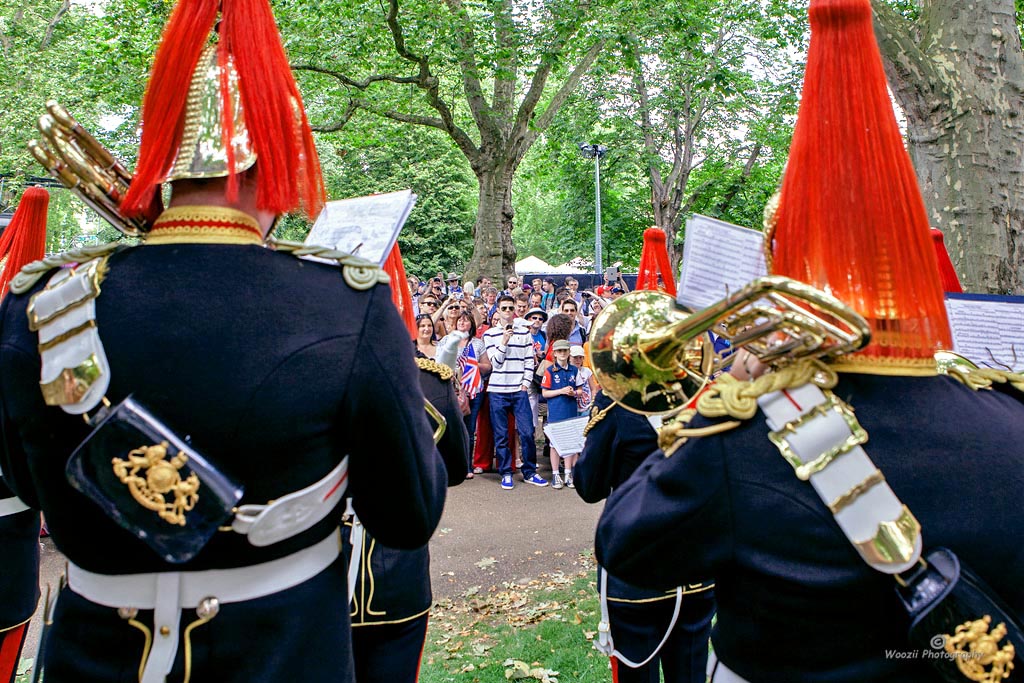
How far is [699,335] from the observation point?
1.73m

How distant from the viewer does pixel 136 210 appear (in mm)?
1780

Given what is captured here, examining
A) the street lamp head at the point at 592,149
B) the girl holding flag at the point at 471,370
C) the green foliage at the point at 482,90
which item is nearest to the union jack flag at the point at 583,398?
the girl holding flag at the point at 471,370

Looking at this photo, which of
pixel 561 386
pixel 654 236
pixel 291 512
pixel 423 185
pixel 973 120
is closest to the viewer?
pixel 291 512

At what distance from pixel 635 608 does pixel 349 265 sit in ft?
6.95

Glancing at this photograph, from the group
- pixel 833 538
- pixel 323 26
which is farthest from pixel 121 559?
pixel 323 26

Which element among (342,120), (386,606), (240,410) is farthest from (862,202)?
(342,120)

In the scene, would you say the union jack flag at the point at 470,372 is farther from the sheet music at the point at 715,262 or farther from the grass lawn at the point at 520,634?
the sheet music at the point at 715,262

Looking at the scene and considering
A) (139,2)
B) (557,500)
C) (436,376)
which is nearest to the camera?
(436,376)

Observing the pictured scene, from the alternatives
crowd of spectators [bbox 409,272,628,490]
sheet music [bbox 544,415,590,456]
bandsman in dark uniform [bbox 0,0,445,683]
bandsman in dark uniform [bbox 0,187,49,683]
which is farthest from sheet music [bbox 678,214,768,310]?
crowd of spectators [bbox 409,272,628,490]

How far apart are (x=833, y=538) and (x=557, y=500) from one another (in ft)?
22.9

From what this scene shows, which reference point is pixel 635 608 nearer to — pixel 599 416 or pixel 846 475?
pixel 599 416

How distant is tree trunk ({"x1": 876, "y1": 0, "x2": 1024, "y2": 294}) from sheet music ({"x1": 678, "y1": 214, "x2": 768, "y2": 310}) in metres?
3.21

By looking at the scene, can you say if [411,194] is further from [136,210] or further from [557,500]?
[557,500]

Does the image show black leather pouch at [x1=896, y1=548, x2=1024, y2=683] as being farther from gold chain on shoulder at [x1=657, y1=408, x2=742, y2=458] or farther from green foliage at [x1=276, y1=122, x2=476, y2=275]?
green foliage at [x1=276, y1=122, x2=476, y2=275]
